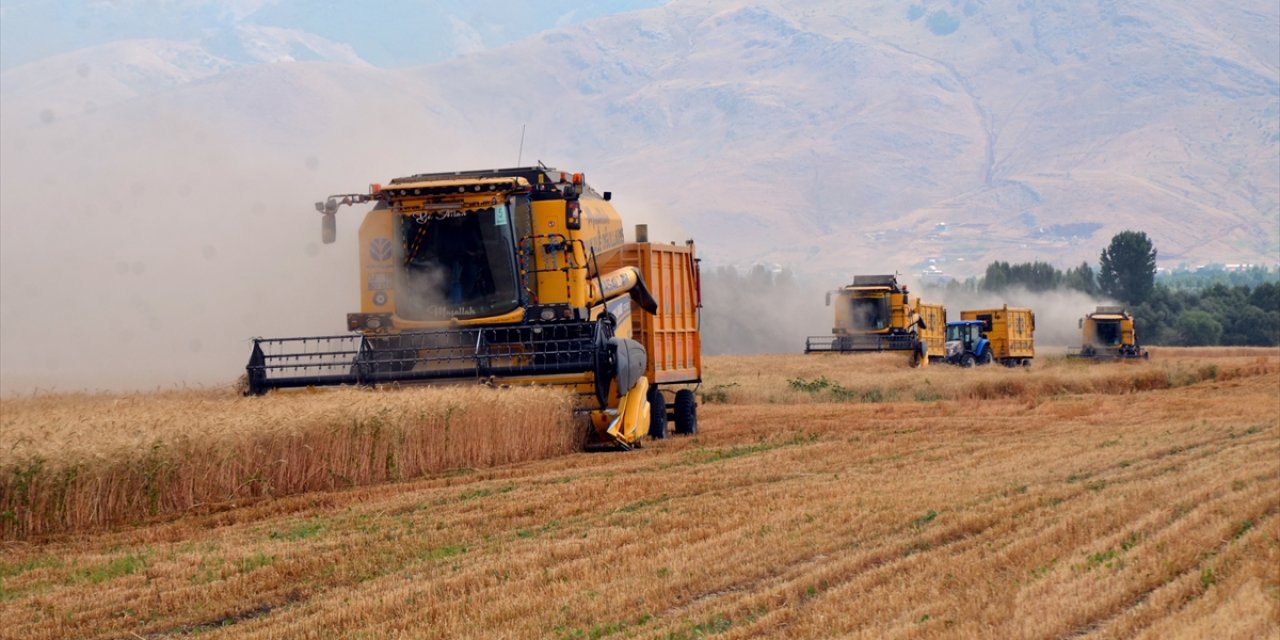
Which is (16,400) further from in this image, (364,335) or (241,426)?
(241,426)

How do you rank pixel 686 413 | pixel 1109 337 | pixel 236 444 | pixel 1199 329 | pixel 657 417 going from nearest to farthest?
pixel 236 444, pixel 657 417, pixel 686 413, pixel 1109 337, pixel 1199 329

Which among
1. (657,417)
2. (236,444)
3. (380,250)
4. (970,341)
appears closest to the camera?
(236,444)

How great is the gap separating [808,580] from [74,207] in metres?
26.8

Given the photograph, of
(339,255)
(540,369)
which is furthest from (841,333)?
(540,369)

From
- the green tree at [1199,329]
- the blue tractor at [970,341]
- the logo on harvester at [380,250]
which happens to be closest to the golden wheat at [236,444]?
the logo on harvester at [380,250]

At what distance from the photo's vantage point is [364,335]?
1927 centimetres

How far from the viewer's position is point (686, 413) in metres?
23.2

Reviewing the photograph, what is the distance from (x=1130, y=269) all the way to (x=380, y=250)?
407 ft

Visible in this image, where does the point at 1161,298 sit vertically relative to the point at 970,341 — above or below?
above

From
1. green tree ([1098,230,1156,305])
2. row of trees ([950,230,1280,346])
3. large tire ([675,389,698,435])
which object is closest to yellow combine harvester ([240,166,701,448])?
large tire ([675,389,698,435])

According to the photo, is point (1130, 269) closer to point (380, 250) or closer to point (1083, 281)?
point (1083, 281)

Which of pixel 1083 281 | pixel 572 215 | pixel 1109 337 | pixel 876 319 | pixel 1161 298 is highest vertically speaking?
pixel 1083 281

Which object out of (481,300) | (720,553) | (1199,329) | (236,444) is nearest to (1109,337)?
(1199,329)

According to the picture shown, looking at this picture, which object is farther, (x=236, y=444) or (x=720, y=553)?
(x=236, y=444)
